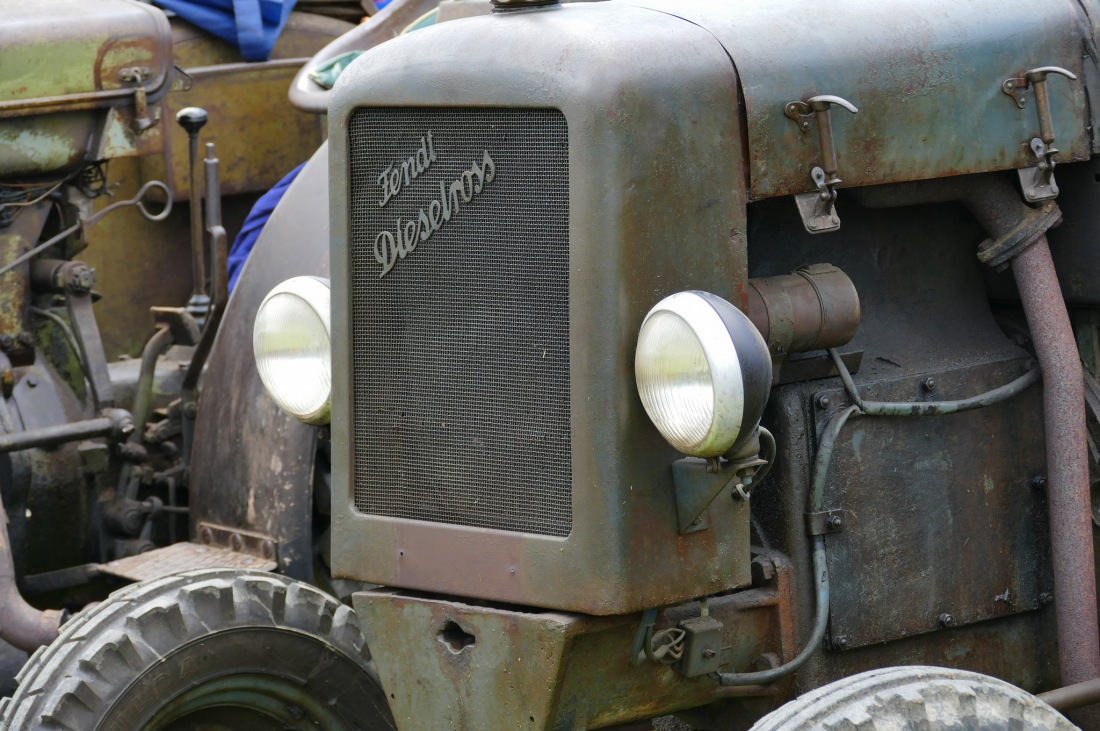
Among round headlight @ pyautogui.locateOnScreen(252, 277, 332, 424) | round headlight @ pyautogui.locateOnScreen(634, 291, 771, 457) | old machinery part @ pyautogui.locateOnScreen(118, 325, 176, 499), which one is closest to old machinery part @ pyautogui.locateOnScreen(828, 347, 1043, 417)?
round headlight @ pyautogui.locateOnScreen(634, 291, 771, 457)

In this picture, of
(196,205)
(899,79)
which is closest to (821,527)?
(899,79)

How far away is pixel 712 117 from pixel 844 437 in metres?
0.59

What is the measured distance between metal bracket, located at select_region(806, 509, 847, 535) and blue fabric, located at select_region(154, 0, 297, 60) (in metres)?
2.87

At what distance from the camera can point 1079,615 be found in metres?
2.81

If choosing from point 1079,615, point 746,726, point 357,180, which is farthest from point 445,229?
point 1079,615

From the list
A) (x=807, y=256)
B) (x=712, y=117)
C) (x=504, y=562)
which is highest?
(x=712, y=117)

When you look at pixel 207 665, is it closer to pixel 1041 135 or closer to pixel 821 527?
pixel 821 527

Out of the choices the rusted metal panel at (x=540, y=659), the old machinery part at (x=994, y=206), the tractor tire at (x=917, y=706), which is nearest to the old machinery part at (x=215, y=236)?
the rusted metal panel at (x=540, y=659)

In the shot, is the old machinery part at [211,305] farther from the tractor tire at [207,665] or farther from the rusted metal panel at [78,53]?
the tractor tire at [207,665]

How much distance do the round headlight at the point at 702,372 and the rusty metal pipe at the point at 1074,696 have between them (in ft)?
2.47

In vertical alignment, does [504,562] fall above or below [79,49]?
below

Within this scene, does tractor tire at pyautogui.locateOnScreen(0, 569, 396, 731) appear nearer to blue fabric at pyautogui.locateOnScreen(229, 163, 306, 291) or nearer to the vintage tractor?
the vintage tractor

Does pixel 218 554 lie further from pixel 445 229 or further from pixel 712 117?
pixel 712 117

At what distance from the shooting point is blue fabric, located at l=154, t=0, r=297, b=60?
497 centimetres
